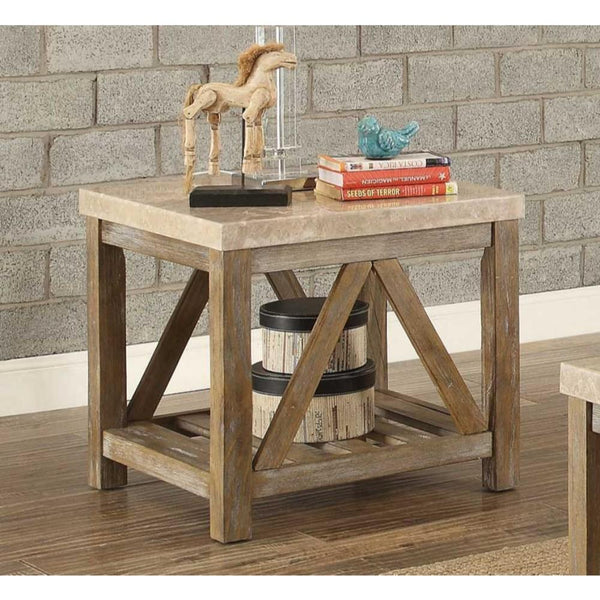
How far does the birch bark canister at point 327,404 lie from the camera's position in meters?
2.86

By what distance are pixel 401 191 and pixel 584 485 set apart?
34.3 inches

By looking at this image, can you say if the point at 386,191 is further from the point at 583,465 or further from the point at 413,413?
the point at 583,465

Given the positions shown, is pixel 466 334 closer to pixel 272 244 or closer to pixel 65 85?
pixel 65 85

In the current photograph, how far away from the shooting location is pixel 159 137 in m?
3.69

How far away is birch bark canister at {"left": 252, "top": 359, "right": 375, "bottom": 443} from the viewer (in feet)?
9.39

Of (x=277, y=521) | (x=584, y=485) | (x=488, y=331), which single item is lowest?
(x=277, y=521)

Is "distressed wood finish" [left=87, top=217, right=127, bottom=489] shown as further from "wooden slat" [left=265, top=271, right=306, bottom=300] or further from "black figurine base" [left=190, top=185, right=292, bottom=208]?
"wooden slat" [left=265, top=271, right=306, bottom=300]

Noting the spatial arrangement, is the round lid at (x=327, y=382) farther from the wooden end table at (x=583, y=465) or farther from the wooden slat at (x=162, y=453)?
the wooden end table at (x=583, y=465)

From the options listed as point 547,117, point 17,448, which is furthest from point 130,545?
point 547,117

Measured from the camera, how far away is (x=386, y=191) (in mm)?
2787

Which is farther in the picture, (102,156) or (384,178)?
(102,156)

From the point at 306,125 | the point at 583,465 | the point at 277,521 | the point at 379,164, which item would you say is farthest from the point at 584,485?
the point at 306,125

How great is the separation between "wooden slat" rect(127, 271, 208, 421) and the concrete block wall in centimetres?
67

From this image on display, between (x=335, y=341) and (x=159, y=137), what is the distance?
1190 mm
